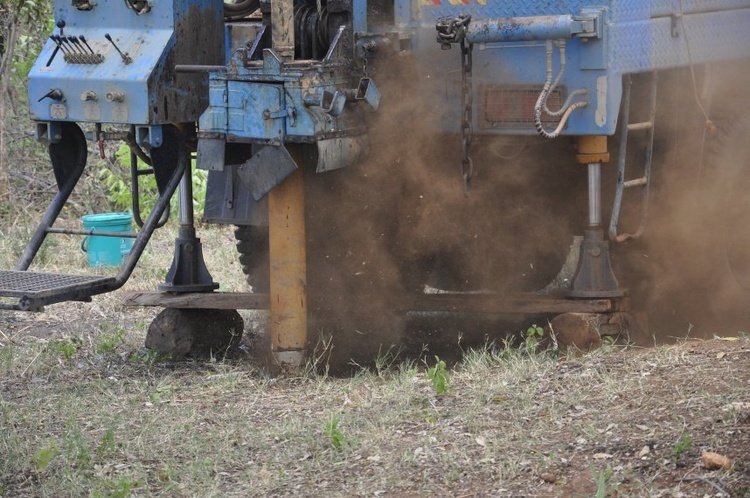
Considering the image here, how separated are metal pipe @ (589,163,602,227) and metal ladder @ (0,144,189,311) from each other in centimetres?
193

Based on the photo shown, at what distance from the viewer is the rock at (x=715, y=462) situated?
3850mm

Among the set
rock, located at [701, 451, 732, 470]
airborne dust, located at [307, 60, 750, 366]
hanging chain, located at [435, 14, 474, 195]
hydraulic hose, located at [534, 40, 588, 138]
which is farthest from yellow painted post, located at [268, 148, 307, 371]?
rock, located at [701, 451, 732, 470]

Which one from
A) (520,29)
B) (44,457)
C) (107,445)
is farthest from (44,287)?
(520,29)

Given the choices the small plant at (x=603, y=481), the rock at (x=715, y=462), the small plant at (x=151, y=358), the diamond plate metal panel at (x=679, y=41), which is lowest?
the small plant at (x=151, y=358)

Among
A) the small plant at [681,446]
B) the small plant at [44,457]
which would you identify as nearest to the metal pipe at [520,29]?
the small plant at [681,446]

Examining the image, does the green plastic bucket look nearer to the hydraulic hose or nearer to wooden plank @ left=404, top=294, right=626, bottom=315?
wooden plank @ left=404, top=294, right=626, bottom=315

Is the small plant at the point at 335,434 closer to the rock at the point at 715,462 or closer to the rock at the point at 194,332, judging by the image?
the rock at the point at 715,462

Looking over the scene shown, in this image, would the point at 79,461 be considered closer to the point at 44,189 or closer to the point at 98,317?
the point at 98,317

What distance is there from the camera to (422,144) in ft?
19.4

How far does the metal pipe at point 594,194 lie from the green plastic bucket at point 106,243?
394 cm

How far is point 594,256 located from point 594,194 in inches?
10.8

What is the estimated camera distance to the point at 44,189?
1049 centimetres

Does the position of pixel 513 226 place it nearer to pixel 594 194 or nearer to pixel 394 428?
pixel 594 194

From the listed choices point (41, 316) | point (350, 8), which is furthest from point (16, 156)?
point (350, 8)
